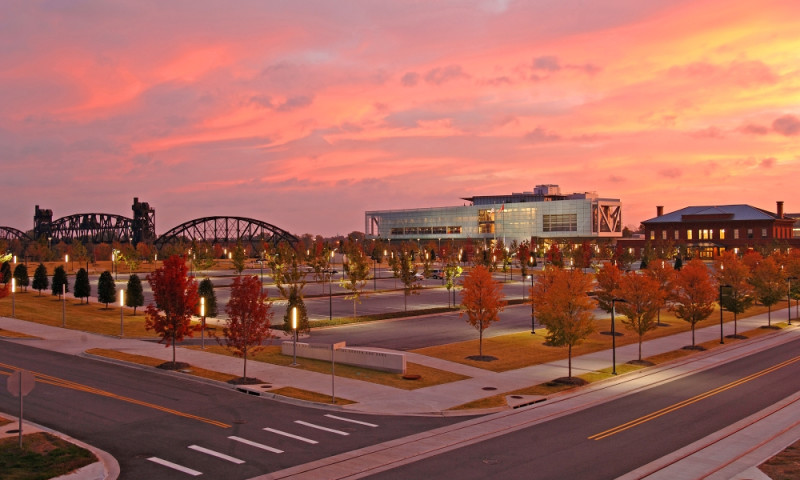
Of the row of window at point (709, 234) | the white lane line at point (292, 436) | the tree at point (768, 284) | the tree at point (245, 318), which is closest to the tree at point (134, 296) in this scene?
the tree at point (245, 318)

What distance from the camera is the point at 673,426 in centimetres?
2625

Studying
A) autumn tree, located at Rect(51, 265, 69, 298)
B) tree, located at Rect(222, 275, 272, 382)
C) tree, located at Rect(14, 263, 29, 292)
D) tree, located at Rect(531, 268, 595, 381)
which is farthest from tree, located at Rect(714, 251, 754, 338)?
tree, located at Rect(14, 263, 29, 292)

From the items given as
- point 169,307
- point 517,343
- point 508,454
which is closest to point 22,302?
point 169,307

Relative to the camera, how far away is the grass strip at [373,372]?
3412 centimetres

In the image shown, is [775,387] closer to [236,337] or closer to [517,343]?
[517,343]

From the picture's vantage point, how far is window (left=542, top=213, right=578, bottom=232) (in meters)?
192

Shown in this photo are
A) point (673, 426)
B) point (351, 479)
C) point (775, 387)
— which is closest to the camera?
point (351, 479)

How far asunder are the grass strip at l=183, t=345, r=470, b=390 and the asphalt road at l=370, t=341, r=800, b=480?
875 centimetres

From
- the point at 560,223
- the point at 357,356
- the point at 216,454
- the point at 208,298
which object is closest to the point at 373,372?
the point at 357,356

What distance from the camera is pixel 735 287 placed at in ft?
201

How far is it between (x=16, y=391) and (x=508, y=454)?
16799 mm

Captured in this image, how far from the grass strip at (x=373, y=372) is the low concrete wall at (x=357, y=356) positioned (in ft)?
1.06

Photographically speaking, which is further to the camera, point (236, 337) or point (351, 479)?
point (236, 337)

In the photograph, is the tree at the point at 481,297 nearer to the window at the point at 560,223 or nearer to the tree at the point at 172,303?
the tree at the point at 172,303
